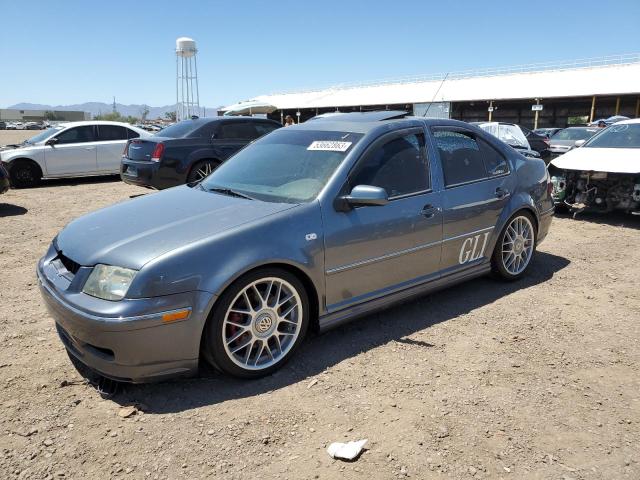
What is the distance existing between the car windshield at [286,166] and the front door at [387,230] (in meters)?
0.21

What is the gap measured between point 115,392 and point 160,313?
682 millimetres

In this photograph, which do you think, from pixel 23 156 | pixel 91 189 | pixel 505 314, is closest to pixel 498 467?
pixel 505 314

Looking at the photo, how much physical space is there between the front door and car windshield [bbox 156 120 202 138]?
6112 millimetres

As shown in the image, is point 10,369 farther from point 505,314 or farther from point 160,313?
point 505,314

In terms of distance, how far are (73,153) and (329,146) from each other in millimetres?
9997

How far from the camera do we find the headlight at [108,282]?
2783 mm

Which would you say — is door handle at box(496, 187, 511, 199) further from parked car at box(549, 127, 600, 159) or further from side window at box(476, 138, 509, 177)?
parked car at box(549, 127, 600, 159)

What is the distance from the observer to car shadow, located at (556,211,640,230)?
7688 mm

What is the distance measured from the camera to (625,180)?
7359mm

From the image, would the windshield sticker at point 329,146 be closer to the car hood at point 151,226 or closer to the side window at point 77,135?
the car hood at point 151,226

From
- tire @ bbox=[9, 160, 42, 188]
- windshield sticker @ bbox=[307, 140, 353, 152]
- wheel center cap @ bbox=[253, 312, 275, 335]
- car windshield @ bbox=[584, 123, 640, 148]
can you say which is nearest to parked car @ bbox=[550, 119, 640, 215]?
car windshield @ bbox=[584, 123, 640, 148]

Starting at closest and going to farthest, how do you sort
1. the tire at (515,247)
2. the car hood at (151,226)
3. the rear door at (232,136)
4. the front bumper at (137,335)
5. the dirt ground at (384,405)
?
the dirt ground at (384,405), the front bumper at (137,335), the car hood at (151,226), the tire at (515,247), the rear door at (232,136)

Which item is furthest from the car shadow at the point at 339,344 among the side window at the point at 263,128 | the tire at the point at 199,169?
the side window at the point at 263,128

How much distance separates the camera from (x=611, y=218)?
8141mm
